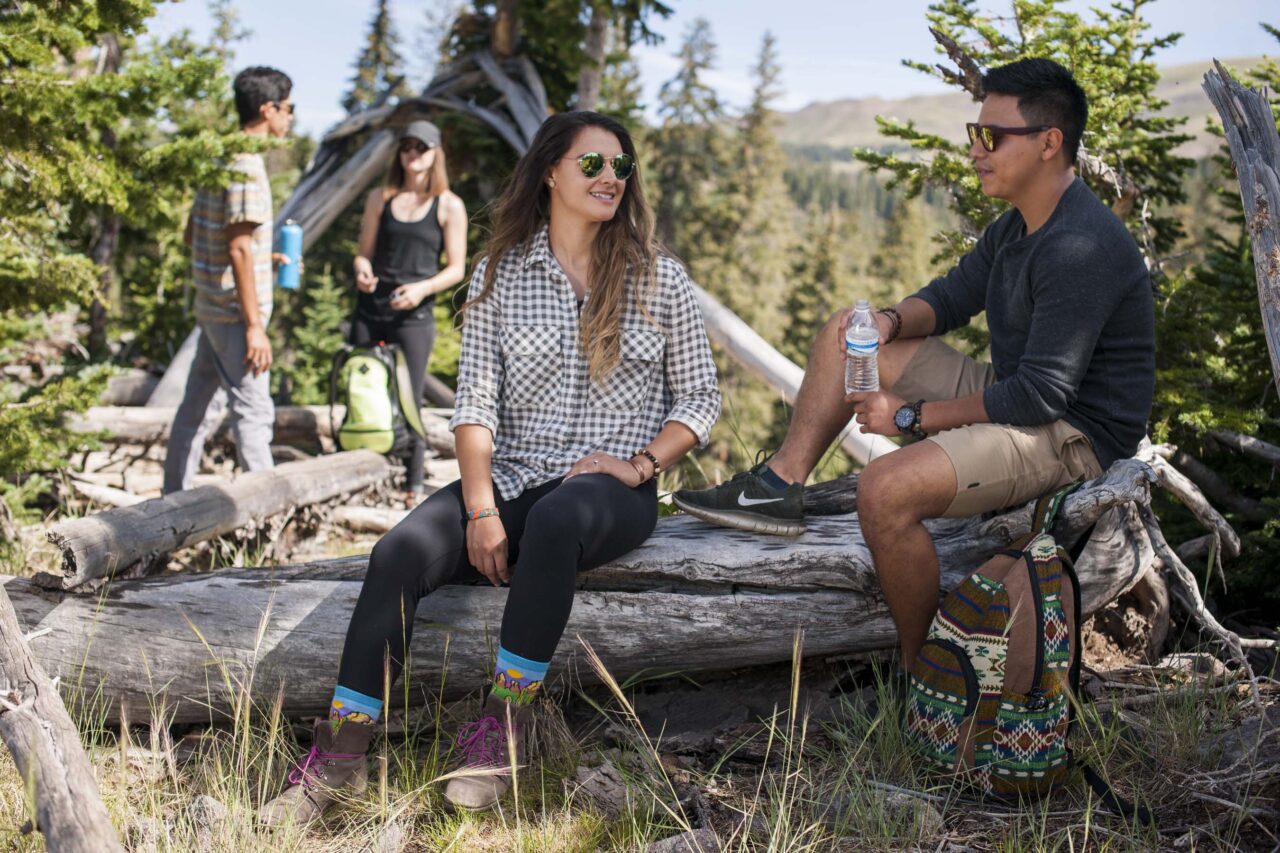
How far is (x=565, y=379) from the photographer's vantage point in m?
3.87

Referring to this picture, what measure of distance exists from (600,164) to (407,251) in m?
3.44

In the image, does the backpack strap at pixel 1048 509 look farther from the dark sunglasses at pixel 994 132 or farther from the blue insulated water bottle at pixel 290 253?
the blue insulated water bottle at pixel 290 253

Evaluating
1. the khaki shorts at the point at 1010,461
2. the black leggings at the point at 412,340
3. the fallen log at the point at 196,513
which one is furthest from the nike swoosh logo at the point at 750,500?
the black leggings at the point at 412,340

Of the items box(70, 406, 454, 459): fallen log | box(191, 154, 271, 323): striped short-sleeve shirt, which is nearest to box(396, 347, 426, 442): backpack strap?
box(70, 406, 454, 459): fallen log

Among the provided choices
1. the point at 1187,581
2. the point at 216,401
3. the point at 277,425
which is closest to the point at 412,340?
the point at 216,401

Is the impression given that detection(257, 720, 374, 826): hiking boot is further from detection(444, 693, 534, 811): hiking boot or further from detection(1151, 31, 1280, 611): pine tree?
detection(1151, 31, 1280, 611): pine tree

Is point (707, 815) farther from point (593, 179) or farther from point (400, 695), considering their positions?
point (593, 179)

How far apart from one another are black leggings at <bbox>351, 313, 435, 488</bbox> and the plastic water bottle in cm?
386

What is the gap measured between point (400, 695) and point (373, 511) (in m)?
3.11

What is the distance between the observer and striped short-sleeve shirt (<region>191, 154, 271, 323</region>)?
5.50 metres

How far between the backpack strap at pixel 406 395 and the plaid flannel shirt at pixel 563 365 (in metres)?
3.16

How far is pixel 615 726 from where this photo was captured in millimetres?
3578

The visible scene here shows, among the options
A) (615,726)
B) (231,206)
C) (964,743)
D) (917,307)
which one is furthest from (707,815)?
(231,206)

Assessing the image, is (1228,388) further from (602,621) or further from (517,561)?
(517,561)
